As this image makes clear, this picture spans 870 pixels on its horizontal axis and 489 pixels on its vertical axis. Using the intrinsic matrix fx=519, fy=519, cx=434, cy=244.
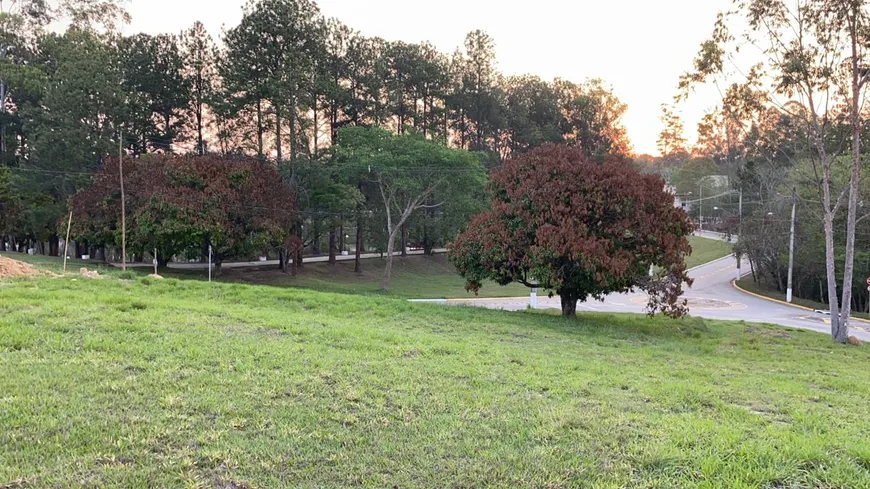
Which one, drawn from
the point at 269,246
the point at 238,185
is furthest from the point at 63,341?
the point at 269,246

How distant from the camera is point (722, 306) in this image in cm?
2695

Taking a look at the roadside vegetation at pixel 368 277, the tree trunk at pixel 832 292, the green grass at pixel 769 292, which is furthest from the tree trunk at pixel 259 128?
the green grass at pixel 769 292

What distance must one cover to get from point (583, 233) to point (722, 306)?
18.9m

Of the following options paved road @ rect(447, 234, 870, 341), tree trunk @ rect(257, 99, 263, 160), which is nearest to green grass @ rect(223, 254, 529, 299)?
paved road @ rect(447, 234, 870, 341)

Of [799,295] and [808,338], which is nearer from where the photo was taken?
[808,338]

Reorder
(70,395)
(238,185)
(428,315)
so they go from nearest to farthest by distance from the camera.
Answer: (70,395) < (428,315) < (238,185)

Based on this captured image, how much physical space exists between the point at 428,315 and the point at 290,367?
6002 mm

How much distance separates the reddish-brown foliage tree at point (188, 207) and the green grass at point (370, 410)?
15810mm

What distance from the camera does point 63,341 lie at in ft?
17.8

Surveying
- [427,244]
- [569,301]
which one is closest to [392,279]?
[427,244]

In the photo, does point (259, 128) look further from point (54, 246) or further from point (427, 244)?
point (54, 246)

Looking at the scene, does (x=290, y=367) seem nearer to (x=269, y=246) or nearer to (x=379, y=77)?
(x=269, y=246)

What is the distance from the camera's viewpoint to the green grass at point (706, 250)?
1977 inches

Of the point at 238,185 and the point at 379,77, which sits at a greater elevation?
the point at 379,77
